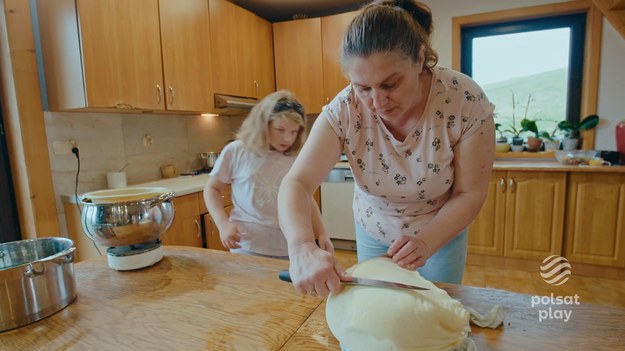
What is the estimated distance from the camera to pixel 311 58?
346 centimetres

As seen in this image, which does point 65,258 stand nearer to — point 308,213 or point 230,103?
point 308,213

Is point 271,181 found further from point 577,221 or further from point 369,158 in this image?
point 577,221

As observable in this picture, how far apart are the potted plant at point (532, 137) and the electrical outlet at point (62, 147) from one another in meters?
3.51

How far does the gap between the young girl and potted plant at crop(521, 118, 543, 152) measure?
245 cm

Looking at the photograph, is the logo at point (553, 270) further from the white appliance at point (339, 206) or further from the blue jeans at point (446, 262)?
the blue jeans at point (446, 262)

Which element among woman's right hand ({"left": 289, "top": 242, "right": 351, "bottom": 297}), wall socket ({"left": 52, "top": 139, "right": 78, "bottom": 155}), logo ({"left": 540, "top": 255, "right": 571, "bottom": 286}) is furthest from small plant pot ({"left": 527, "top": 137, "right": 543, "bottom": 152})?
wall socket ({"left": 52, "top": 139, "right": 78, "bottom": 155})

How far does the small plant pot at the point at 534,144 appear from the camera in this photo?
3047mm

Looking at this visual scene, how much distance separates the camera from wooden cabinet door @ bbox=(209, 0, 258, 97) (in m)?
2.83

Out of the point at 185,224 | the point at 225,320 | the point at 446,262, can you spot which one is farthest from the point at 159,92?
the point at 446,262

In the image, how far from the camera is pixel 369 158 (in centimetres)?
100

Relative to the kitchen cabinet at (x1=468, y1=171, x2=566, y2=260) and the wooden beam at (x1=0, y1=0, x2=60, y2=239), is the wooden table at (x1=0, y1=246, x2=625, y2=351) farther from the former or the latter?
the kitchen cabinet at (x1=468, y1=171, x2=566, y2=260)

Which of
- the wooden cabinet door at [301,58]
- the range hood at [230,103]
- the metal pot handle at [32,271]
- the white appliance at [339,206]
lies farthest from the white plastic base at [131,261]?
the wooden cabinet door at [301,58]

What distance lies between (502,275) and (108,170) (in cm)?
305

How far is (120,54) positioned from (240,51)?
4.05 feet
